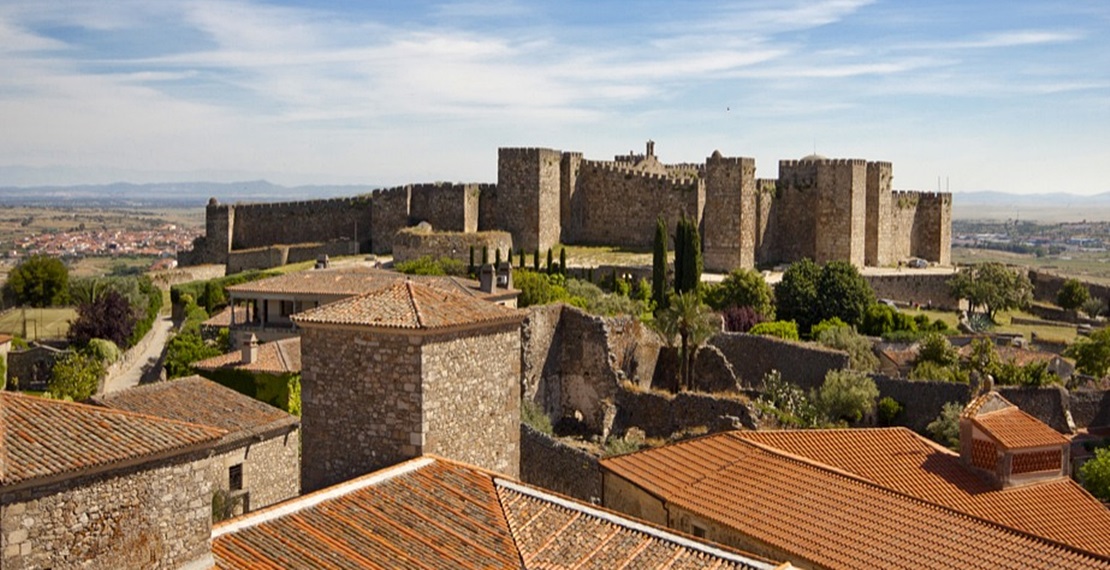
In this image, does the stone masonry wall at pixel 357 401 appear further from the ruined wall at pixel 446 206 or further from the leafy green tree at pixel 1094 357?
the ruined wall at pixel 446 206

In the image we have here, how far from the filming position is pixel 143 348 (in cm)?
3844

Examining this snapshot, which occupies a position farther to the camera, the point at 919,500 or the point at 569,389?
the point at 569,389

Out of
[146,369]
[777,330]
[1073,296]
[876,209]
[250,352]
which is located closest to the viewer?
[250,352]

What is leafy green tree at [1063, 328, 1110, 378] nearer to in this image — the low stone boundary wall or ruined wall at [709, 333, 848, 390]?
ruined wall at [709, 333, 848, 390]

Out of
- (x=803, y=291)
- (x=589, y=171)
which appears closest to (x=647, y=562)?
(x=803, y=291)

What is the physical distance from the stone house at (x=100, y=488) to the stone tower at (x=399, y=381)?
262cm

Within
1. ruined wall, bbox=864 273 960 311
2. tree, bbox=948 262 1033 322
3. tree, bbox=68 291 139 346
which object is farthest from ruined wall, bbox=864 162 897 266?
tree, bbox=68 291 139 346

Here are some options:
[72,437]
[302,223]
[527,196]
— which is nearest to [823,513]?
[72,437]

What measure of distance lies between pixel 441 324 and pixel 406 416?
2.93 feet

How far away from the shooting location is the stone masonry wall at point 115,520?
22.7ft

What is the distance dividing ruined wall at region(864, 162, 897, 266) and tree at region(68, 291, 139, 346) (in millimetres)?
27451

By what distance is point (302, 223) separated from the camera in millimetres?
50938

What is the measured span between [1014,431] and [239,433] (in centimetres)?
1156

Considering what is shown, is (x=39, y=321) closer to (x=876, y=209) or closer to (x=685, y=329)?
(x=685, y=329)
